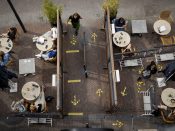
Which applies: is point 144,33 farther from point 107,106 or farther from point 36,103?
point 36,103

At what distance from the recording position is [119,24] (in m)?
17.5

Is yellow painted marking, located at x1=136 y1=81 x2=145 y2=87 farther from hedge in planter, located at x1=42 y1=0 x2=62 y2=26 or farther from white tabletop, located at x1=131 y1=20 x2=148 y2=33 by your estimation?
hedge in planter, located at x1=42 y1=0 x2=62 y2=26

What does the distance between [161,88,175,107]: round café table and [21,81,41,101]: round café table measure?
6.01 m

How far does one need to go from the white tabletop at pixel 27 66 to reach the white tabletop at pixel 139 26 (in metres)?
5.62

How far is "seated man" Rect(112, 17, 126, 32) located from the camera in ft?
57.0

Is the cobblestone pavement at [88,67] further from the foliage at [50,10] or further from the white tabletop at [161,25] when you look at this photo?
the foliage at [50,10]

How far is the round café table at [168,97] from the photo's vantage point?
15953mm

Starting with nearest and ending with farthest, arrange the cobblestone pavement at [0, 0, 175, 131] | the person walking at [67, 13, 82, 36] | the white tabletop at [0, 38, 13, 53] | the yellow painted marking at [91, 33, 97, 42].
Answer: the cobblestone pavement at [0, 0, 175, 131] → the person walking at [67, 13, 82, 36] → the white tabletop at [0, 38, 13, 53] → the yellow painted marking at [91, 33, 97, 42]

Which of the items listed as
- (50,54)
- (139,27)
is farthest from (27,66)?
(139,27)

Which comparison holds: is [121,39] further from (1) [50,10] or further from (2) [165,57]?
(1) [50,10]

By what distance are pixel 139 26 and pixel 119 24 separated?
120cm

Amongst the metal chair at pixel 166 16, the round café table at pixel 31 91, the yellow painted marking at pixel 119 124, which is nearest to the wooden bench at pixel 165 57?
the metal chair at pixel 166 16

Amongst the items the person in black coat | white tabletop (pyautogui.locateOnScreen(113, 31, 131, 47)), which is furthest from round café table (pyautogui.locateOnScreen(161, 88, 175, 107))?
the person in black coat

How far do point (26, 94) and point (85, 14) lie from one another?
575 cm
